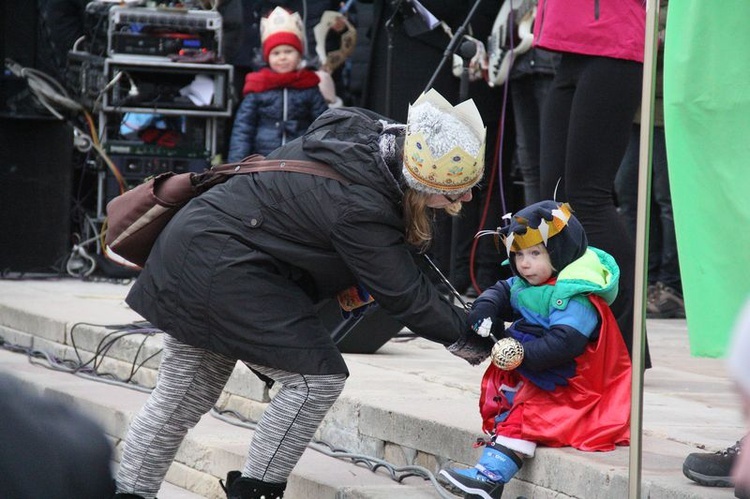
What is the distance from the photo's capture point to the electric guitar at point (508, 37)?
5832 mm

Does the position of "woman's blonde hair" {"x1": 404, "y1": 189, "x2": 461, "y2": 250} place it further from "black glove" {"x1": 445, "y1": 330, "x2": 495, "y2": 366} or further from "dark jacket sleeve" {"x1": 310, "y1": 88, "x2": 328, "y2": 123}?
"dark jacket sleeve" {"x1": 310, "y1": 88, "x2": 328, "y2": 123}

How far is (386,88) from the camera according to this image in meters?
6.79

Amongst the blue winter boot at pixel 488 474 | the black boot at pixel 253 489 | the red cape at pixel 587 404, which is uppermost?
the red cape at pixel 587 404

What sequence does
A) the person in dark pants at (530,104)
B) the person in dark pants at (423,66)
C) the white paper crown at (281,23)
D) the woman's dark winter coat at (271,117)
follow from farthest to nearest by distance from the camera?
the woman's dark winter coat at (271,117), the white paper crown at (281,23), the person in dark pants at (423,66), the person in dark pants at (530,104)

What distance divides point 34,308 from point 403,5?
2428 mm

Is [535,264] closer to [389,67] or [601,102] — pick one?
[601,102]

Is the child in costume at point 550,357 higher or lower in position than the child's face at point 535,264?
lower

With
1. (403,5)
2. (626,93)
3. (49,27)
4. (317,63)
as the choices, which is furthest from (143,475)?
(49,27)

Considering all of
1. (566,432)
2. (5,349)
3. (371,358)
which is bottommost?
(5,349)

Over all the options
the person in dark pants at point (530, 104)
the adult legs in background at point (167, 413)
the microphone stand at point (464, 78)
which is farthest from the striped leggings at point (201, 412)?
the microphone stand at point (464, 78)

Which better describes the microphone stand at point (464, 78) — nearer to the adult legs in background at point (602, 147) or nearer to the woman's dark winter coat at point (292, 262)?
the adult legs in background at point (602, 147)

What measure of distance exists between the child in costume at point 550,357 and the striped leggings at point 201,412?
42 cm

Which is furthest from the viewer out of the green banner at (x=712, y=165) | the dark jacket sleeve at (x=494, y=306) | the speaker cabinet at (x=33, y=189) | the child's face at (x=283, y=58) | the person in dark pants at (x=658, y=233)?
the speaker cabinet at (x=33, y=189)

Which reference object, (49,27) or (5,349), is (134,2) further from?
(5,349)
